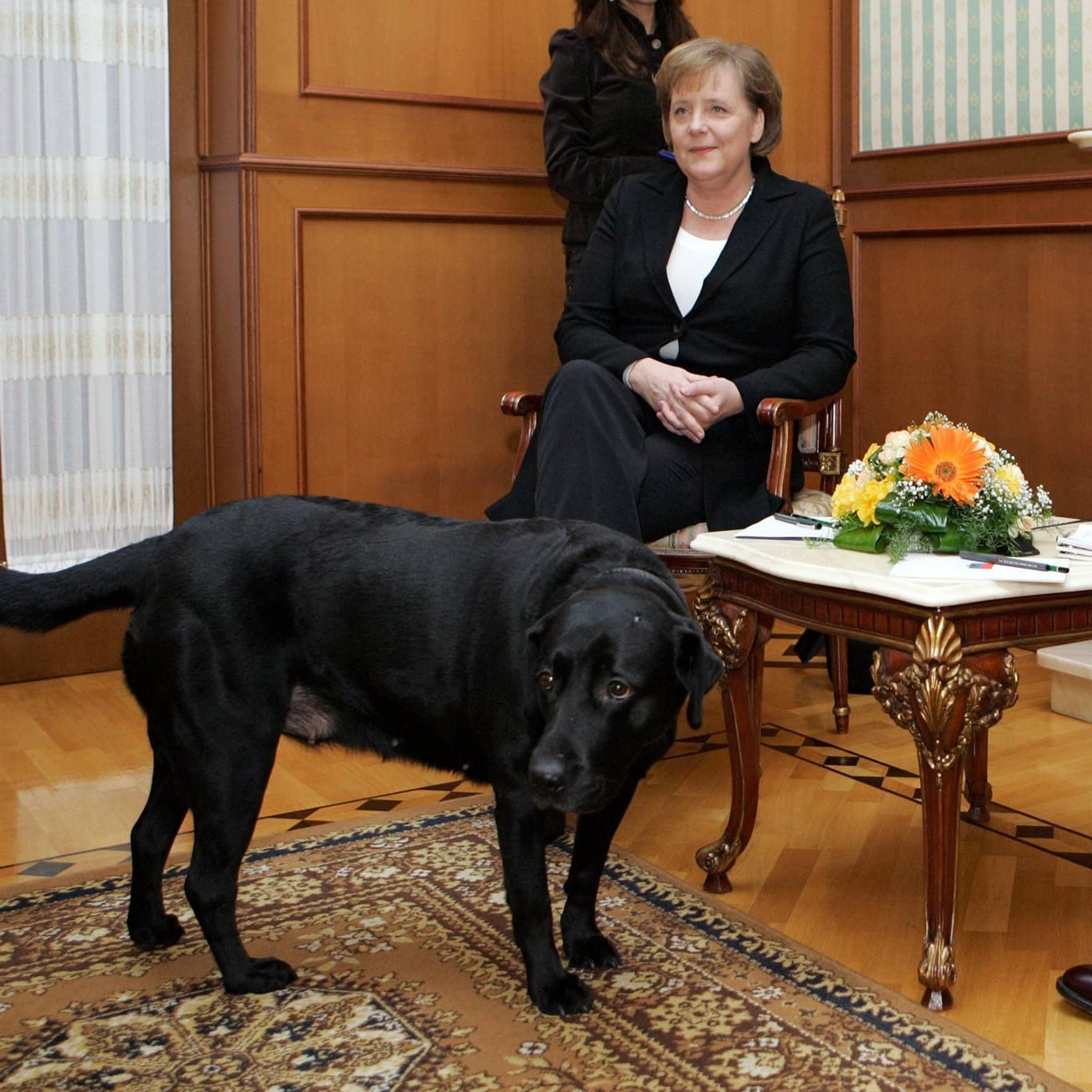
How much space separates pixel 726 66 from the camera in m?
3.22

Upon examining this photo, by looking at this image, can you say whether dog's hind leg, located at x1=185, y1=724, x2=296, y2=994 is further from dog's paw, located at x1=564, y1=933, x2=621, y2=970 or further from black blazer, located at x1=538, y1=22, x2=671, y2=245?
black blazer, located at x1=538, y1=22, x2=671, y2=245

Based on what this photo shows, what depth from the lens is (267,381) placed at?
3951 mm

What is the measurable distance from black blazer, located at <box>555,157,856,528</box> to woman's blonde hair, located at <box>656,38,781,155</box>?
0.15 m

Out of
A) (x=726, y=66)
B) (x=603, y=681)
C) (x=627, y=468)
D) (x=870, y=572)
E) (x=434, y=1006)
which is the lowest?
(x=434, y=1006)

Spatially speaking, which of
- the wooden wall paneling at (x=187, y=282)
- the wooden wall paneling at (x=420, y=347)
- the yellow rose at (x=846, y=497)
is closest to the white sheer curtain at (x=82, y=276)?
the wooden wall paneling at (x=187, y=282)

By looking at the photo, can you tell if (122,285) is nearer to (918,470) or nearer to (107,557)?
(107,557)

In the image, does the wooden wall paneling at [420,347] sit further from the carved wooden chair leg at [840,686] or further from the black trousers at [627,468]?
the carved wooden chair leg at [840,686]

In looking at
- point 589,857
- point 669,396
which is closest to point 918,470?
point 589,857

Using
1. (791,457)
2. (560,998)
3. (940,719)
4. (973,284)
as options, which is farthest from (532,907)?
(973,284)

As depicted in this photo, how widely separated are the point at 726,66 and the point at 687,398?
76 cm

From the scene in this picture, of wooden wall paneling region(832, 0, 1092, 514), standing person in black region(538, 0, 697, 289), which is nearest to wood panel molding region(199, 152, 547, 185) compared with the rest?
standing person in black region(538, 0, 697, 289)

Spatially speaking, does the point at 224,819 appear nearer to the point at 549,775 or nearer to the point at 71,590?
the point at 71,590

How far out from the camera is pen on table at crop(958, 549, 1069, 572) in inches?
81.4

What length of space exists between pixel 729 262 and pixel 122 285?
5.39 ft
